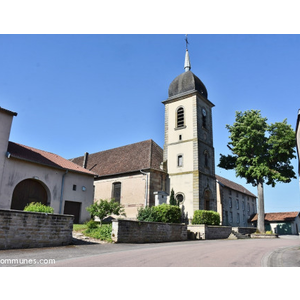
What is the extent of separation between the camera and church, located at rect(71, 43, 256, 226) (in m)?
26.3

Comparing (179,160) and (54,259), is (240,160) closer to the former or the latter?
(179,160)

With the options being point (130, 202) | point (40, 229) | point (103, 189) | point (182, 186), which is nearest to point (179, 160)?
point (182, 186)

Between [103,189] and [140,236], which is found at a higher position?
[103,189]

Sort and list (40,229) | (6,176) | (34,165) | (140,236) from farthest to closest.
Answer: (34,165), (6,176), (140,236), (40,229)

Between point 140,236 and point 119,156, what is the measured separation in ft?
56.9

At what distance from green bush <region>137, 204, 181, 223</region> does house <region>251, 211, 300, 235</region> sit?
98.9 ft

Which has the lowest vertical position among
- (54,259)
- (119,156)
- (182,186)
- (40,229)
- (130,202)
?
(54,259)

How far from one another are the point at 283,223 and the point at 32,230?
143 feet

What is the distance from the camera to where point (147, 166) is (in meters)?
26.9

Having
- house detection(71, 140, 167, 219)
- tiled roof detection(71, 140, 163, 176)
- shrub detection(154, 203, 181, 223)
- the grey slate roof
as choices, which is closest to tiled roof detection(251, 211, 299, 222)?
tiled roof detection(71, 140, 163, 176)

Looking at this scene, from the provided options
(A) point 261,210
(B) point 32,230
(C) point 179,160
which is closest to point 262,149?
(A) point 261,210

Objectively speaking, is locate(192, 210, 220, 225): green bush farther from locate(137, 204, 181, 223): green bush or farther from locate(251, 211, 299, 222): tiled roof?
locate(251, 211, 299, 222): tiled roof

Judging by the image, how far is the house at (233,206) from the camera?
33.8 meters

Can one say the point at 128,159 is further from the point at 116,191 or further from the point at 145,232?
the point at 145,232
